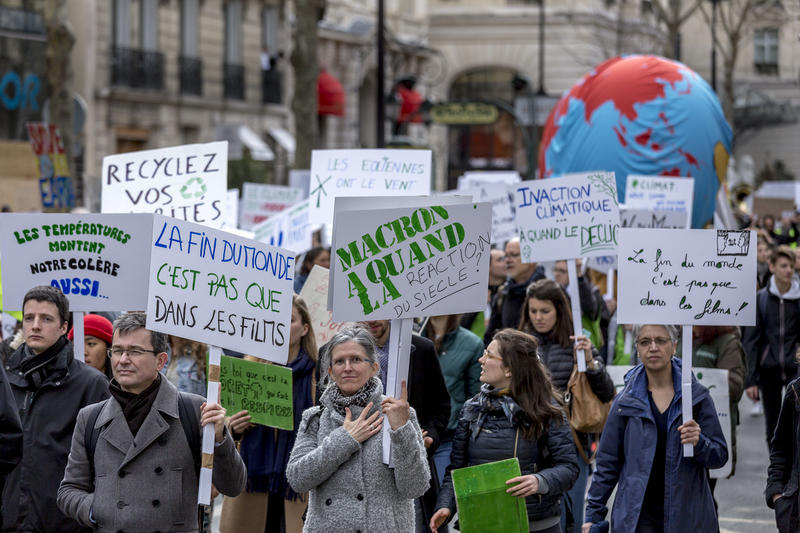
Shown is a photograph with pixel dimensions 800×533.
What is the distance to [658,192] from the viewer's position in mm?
14586

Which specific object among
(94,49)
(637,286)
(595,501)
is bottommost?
(595,501)

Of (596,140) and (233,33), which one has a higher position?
(233,33)

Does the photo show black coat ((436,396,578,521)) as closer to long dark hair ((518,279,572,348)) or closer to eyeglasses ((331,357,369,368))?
eyeglasses ((331,357,369,368))

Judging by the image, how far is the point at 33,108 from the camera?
29.6 meters

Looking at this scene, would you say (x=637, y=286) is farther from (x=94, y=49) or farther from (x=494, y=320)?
(x=94, y=49)

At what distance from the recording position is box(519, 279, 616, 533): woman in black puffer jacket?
7.73 metres

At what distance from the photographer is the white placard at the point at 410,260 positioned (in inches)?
233

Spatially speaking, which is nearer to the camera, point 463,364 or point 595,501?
point 595,501

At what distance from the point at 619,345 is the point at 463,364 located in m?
2.55

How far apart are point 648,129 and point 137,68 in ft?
66.8

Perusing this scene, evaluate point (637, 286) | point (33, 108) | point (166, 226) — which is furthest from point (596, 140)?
point (33, 108)

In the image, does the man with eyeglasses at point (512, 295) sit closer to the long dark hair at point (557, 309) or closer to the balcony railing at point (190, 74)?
the long dark hair at point (557, 309)

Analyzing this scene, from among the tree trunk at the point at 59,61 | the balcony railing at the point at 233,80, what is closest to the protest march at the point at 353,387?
the tree trunk at the point at 59,61

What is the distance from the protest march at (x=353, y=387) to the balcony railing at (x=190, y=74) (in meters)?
28.2
